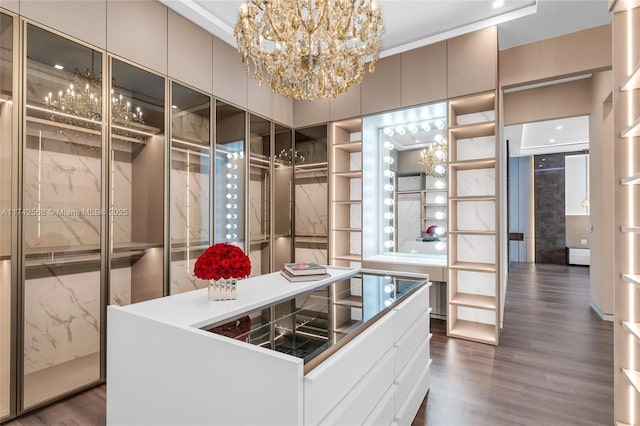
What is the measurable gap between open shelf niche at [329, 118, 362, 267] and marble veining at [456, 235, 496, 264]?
1.21 metres

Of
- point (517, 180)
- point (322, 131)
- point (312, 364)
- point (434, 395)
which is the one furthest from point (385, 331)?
point (517, 180)

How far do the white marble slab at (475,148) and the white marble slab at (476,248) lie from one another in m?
0.91

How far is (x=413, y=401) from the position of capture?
2014 mm

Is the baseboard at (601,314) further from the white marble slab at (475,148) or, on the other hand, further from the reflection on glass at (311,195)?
the reflection on glass at (311,195)

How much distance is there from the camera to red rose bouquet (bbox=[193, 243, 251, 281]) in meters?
1.54

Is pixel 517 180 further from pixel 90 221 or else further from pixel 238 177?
pixel 90 221

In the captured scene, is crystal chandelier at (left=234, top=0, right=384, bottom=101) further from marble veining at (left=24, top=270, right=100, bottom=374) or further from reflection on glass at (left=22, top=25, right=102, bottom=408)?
marble veining at (left=24, top=270, right=100, bottom=374)

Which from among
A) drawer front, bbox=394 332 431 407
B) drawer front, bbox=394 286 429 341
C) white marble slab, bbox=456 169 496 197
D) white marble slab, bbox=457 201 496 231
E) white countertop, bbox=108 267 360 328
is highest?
white marble slab, bbox=456 169 496 197

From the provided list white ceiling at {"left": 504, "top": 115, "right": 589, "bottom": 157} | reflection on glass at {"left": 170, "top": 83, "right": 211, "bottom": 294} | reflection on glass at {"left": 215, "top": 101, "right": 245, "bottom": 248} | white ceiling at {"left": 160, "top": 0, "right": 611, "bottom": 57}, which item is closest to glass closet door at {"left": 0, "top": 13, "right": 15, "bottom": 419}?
reflection on glass at {"left": 170, "top": 83, "right": 211, "bottom": 294}

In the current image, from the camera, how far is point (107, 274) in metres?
2.54

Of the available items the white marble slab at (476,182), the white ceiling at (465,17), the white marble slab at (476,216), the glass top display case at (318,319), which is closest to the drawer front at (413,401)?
the glass top display case at (318,319)

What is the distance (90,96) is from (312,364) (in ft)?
8.61

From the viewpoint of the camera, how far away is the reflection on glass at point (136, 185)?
2.65 meters

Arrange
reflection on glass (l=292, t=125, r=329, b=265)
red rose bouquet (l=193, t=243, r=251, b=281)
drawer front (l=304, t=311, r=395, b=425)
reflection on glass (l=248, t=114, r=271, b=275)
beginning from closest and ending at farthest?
drawer front (l=304, t=311, r=395, b=425), red rose bouquet (l=193, t=243, r=251, b=281), reflection on glass (l=248, t=114, r=271, b=275), reflection on glass (l=292, t=125, r=329, b=265)
